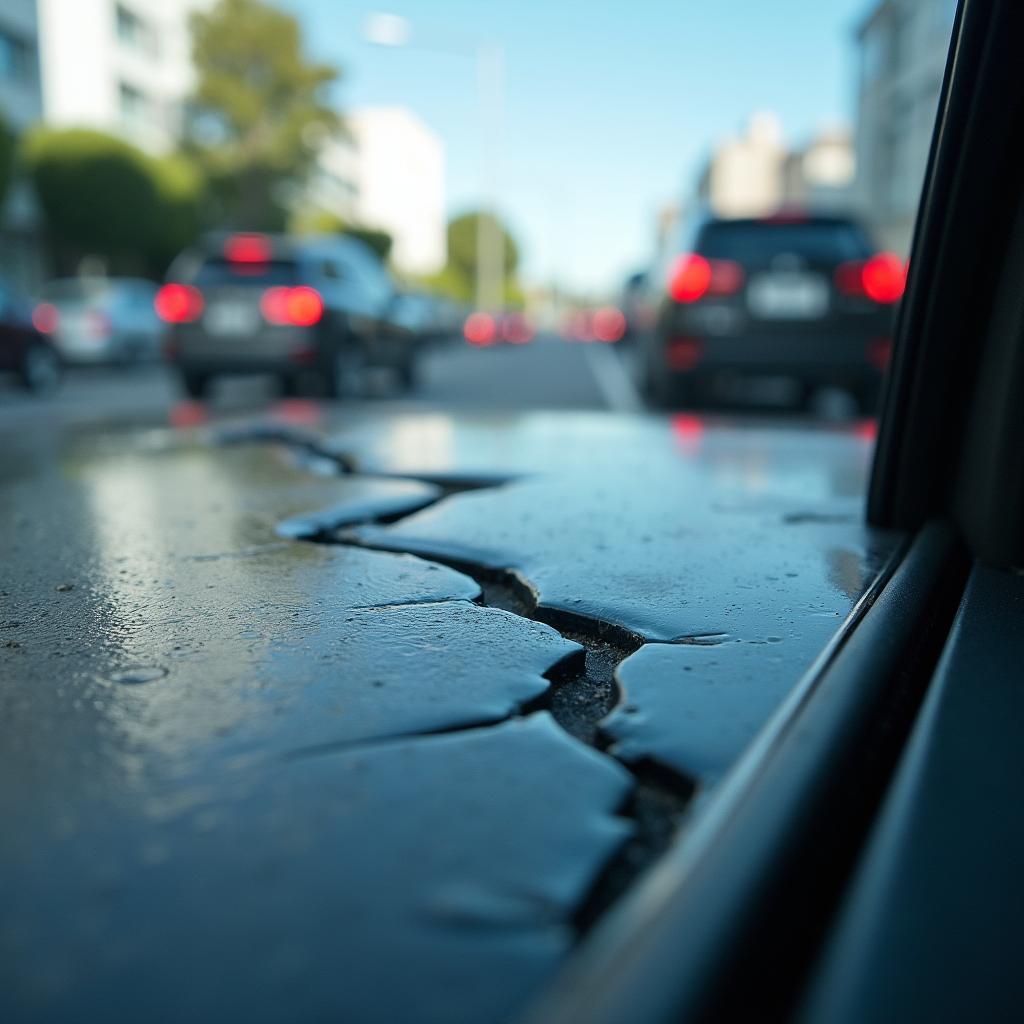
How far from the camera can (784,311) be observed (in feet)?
21.9

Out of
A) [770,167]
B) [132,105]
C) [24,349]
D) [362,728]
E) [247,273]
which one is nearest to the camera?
[362,728]

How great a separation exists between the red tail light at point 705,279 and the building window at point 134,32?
37.0 m

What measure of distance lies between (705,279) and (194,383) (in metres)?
5.14

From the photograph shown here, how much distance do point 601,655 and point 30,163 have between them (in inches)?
1187

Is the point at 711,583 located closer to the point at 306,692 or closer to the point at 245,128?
the point at 306,692

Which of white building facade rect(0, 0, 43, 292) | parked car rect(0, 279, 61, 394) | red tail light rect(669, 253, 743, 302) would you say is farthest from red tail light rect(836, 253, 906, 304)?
white building facade rect(0, 0, 43, 292)

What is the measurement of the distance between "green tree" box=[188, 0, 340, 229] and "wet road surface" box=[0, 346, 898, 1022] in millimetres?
40461

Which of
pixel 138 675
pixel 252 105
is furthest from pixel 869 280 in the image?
pixel 252 105

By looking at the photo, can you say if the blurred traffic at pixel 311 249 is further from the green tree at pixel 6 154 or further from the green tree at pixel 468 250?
the green tree at pixel 468 250

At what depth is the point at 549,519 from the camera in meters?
2.46

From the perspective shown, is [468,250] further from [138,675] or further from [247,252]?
[138,675]

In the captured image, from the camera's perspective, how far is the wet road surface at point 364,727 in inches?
27.8

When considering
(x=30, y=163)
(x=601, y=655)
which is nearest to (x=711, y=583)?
(x=601, y=655)

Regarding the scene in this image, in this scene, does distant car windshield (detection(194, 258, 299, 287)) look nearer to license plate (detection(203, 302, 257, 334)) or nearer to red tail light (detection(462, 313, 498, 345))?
license plate (detection(203, 302, 257, 334))
